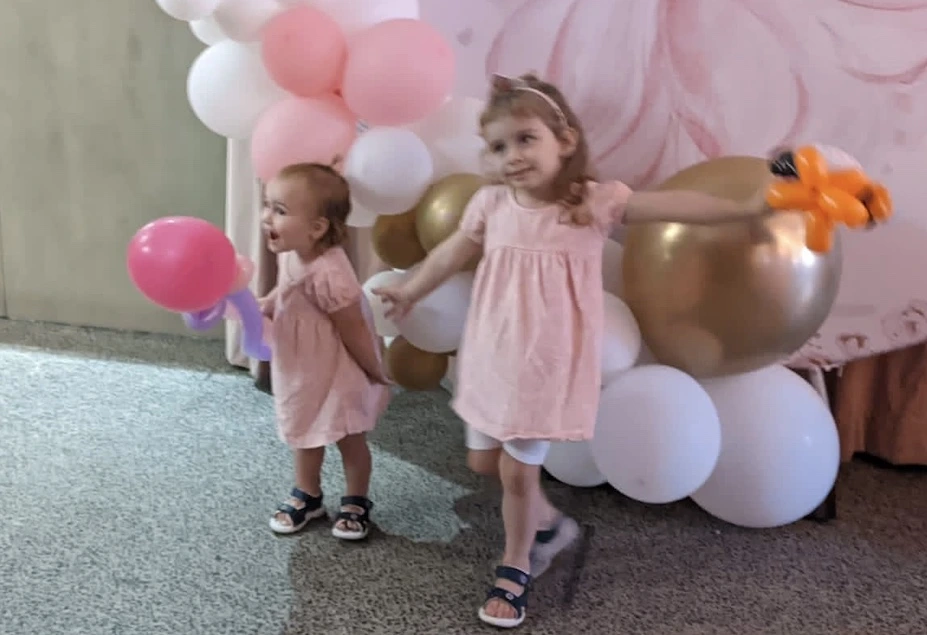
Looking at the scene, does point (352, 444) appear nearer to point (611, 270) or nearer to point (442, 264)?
point (442, 264)

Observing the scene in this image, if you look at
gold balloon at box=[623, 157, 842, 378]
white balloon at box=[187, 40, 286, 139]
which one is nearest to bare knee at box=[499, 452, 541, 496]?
gold balloon at box=[623, 157, 842, 378]

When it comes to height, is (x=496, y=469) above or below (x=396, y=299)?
below

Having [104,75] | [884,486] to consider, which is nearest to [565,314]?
[884,486]

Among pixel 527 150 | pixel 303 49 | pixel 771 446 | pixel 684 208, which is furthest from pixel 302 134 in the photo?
pixel 771 446

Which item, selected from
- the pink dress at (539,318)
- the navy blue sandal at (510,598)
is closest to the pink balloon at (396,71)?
the pink dress at (539,318)

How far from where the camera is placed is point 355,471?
68.2 inches

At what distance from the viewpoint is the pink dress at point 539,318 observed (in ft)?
4.55

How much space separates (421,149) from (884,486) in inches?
50.0

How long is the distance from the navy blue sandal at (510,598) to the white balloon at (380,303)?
52cm

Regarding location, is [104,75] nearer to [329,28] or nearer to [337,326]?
[329,28]

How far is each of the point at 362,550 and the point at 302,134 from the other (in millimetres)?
774

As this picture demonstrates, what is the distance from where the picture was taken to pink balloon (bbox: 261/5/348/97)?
1560 millimetres

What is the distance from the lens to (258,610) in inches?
58.9

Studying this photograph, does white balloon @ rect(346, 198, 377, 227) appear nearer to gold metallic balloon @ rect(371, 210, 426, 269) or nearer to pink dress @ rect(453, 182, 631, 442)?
gold metallic balloon @ rect(371, 210, 426, 269)
